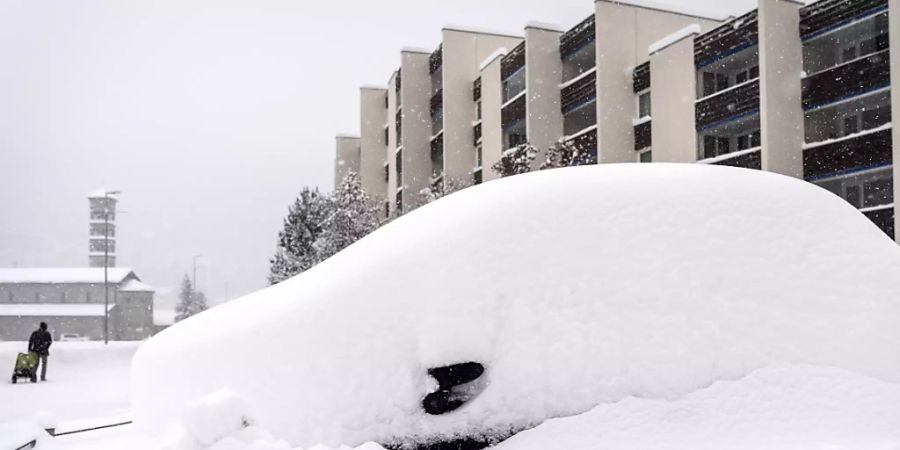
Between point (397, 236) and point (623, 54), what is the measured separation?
22.7 m

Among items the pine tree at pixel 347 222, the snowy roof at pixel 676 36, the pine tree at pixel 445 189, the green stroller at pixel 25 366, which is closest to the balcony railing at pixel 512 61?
the pine tree at pixel 445 189

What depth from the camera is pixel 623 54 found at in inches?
976

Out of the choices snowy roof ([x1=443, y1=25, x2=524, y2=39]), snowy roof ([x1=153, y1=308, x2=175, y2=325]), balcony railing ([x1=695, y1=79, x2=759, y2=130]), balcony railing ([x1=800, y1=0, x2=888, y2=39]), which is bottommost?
snowy roof ([x1=153, y1=308, x2=175, y2=325])

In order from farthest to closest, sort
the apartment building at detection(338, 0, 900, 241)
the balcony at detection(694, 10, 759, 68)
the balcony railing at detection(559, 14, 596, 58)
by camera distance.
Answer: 1. the balcony railing at detection(559, 14, 596, 58)
2. the balcony at detection(694, 10, 759, 68)
3. the apartment building at detection(338, 0, 900, 241)

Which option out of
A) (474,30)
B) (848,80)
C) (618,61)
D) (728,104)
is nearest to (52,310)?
(474,30)

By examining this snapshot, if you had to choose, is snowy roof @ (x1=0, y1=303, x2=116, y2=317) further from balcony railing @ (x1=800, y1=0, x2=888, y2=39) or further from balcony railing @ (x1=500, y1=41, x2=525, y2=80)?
balcony railing @ (x1=800, y1=0, x2=888, y2=39)

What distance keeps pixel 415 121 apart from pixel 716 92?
60.8 ft

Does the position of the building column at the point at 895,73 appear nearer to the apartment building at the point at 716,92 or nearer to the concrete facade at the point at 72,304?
the apartment building at the point at 716,92

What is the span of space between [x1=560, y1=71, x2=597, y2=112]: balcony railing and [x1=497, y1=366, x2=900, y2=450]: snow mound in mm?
22631

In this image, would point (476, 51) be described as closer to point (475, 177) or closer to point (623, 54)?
point (475, 177)

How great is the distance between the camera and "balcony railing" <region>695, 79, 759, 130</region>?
20375 millimetres

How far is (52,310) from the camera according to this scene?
69.3 metres

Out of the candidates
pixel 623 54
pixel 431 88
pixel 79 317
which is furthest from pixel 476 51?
pixel 79 317

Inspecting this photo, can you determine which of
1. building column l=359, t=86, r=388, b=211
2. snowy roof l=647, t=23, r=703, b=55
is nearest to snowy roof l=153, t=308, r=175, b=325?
building column l=359, t=86, r=388, b=211
